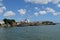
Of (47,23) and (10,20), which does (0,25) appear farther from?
(47,23)

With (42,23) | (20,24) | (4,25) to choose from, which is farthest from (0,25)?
(42,23)

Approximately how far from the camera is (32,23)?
538 ft

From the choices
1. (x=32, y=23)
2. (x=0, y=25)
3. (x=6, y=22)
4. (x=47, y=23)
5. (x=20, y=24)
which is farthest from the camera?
(x=47, y=23)

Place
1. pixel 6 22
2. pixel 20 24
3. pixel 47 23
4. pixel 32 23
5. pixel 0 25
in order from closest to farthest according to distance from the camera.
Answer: pixel 6 22 → pixel 0 25 → pixel 20 24 → pixel 32 23 → pixel 47 23

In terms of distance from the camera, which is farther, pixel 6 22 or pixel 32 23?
pixel 32 23

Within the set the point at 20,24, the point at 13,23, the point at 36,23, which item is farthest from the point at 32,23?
the point at 13,23

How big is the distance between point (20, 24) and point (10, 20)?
66.9 feet

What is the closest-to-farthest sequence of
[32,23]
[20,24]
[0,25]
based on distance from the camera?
[0,25]
[20,24]
[32,23]

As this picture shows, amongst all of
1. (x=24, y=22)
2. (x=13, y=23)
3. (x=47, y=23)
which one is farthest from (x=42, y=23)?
(x=13, y=23)

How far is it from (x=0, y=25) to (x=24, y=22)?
81.5 feet

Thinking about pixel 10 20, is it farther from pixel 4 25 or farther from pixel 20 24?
pixel 20 24

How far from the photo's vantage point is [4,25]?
12588 centimetres

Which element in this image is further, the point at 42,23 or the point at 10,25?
the point at 42,23

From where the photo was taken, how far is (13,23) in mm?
126750
